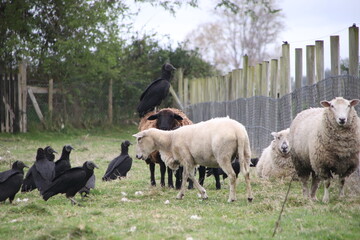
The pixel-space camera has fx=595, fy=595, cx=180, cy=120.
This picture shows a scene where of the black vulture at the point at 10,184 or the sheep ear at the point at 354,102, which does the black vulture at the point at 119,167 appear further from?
the sheep ear at the point at 354,102

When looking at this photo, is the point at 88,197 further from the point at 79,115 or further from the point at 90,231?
the point at 79,115

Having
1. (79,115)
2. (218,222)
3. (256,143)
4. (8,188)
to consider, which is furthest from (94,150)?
(218,222)

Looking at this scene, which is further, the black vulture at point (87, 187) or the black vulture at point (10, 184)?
the black vulture at point (87, 187)

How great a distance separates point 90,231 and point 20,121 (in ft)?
57.6

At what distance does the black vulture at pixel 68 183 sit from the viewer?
8539mm

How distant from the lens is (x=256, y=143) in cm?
1560

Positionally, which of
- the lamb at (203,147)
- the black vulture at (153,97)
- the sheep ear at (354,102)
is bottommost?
the lamb at (203,147)

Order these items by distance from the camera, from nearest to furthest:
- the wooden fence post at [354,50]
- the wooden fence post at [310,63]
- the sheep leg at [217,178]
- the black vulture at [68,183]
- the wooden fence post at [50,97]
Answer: the black vulture at [68,183]
the wooden fence post at [354,50]
the sheep leg at [217,178]
the wooden fence post at [310,63]
the wooden fence post at [50,97]

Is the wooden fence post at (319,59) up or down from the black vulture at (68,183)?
up

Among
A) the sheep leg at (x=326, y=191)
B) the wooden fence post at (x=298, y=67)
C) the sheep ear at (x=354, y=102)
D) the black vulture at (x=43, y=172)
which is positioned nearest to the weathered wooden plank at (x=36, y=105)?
the wooden fence post at (x=298, y=67)

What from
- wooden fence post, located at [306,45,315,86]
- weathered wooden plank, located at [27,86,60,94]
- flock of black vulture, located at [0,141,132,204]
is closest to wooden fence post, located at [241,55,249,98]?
wooden fence post, located at [306,45,315,86]

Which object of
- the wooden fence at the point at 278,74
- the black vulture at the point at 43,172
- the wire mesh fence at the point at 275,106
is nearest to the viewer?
the black vulture at the point at 43,172

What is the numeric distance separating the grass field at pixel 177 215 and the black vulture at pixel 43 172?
0.88 feet

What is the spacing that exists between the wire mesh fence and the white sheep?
73cm
